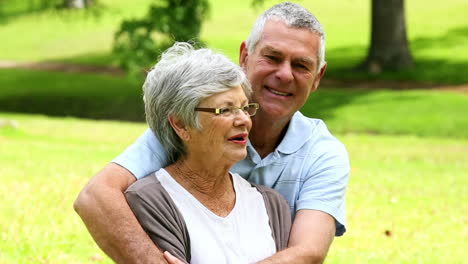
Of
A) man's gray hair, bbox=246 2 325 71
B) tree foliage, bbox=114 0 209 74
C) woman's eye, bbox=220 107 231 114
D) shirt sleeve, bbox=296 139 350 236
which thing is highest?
man's gray hair, bbox=246 2 325 71

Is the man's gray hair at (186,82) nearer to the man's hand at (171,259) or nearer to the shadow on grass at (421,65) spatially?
the man's hand at (171,259)

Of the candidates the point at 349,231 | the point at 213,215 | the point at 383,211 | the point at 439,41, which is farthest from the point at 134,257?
the point at 439,41

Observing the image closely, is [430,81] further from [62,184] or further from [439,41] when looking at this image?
[62,184]

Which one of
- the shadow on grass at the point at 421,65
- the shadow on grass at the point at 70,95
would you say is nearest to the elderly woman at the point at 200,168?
the shadow on grass at the point at 70,95

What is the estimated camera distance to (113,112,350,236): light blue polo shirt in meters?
3.70

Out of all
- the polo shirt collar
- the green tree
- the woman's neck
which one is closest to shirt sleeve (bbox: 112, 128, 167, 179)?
the woman's neck

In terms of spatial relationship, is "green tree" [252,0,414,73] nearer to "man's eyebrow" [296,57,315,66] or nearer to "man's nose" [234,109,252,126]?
"man's eyebrow" [296,57,315,66]

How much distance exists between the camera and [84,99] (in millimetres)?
25312

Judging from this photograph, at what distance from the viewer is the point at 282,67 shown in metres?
3.78

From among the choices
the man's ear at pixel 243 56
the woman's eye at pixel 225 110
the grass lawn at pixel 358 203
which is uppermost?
the woman's eye at pixel 225 110

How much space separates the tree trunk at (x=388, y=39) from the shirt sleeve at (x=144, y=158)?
71.2ft

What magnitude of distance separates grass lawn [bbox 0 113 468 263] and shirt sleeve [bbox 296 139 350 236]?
2.12 meters

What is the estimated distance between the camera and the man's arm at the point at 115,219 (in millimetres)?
3230

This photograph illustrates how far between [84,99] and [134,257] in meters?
22.5
